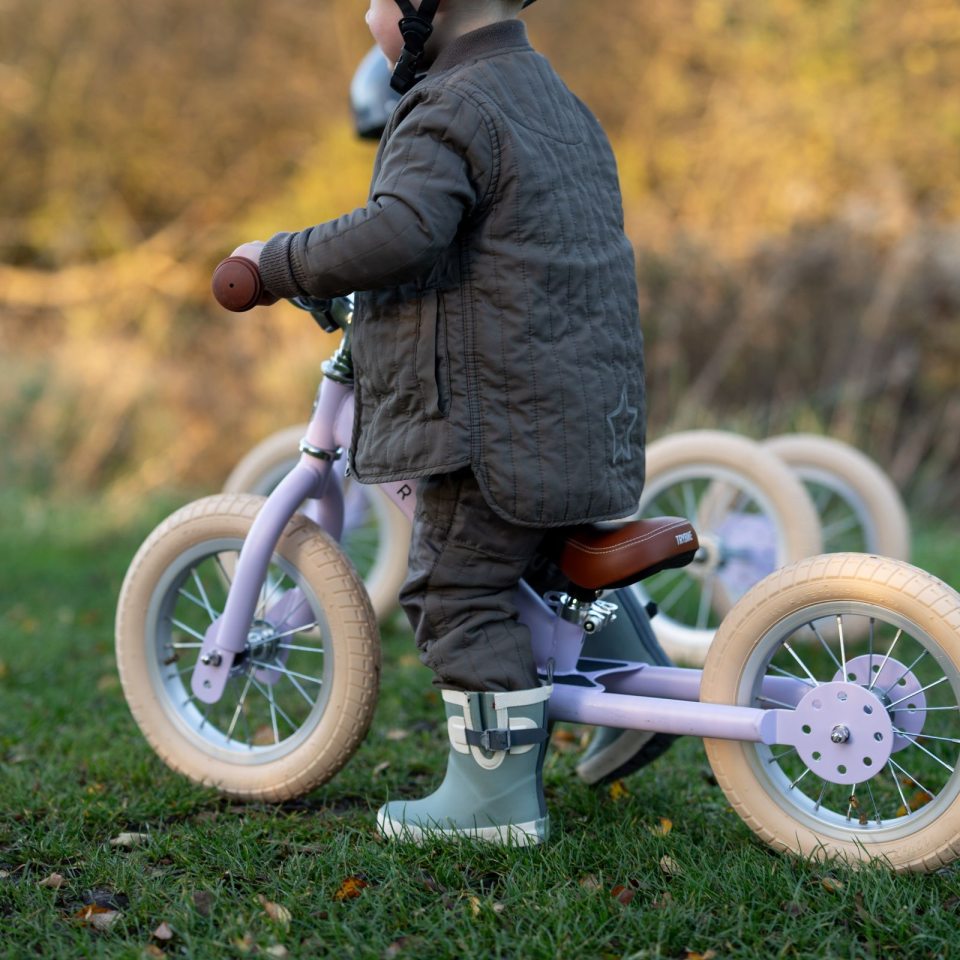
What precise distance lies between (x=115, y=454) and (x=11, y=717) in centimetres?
461

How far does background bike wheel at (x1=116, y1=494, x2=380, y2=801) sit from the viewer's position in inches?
104

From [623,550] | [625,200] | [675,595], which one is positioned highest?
[623,550]

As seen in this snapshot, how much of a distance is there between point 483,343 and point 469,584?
1.58 ft

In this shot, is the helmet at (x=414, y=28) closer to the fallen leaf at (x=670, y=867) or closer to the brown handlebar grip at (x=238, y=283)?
the brown handlebar grip at (x=238, y=283)

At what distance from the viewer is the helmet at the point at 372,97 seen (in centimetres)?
432

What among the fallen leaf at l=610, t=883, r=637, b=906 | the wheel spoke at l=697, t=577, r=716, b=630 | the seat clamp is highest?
the seat clamp

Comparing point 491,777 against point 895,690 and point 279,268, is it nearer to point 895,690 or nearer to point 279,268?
point 895,690

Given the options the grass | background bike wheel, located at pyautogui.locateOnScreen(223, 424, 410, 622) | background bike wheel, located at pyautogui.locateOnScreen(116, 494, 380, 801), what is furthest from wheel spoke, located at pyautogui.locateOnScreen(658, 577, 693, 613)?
background bike wheel, located at pyautogui.locateOnScreen(116, 494, 380, 801)

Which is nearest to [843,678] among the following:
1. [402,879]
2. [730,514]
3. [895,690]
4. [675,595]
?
[895,690]

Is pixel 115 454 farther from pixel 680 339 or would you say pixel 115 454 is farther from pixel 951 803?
pixel 951 803

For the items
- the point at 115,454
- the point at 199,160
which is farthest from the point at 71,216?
the point at 115,454

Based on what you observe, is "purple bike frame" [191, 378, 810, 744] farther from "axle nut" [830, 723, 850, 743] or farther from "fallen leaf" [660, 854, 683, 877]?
"fallen leaf" [660, 854, 683, 877]

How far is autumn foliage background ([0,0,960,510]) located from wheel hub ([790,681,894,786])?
4368mm

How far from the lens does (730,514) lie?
13.2 ft
